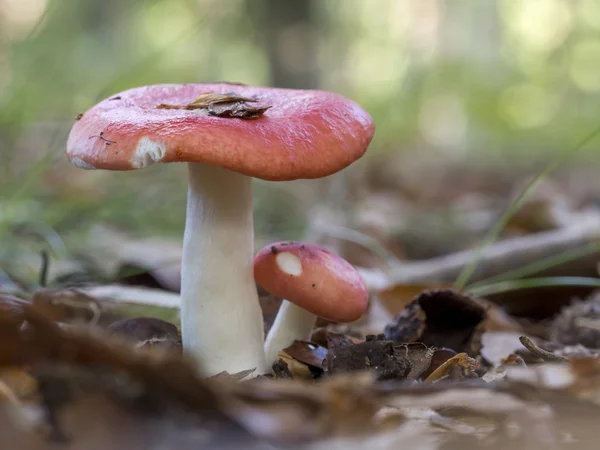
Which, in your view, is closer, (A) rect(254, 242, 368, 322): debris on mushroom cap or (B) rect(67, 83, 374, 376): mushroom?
(B) rect(67, 83, 374, 376): mushroom

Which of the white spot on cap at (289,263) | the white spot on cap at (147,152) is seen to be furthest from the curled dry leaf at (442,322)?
the white spot on cap at (147,152)

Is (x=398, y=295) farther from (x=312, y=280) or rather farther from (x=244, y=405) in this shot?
(x=244, y=405)

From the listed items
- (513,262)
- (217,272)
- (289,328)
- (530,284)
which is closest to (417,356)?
(289,328)

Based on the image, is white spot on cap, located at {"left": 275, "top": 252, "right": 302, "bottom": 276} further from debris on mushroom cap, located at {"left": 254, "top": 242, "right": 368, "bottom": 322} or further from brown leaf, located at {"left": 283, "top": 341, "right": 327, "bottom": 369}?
brown leaf, located at {"left": 283, "top": 341, "right": 327, "bottom": 369}

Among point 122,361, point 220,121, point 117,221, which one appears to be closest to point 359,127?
point 220,121

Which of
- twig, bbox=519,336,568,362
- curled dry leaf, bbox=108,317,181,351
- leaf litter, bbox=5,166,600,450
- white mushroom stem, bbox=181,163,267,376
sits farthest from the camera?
curled dry leaf, bbox=108,317,181,351

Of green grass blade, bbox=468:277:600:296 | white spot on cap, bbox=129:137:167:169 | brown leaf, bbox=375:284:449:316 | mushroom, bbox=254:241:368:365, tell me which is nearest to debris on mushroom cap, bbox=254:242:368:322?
mushroom, bbox=254:241:368:365
